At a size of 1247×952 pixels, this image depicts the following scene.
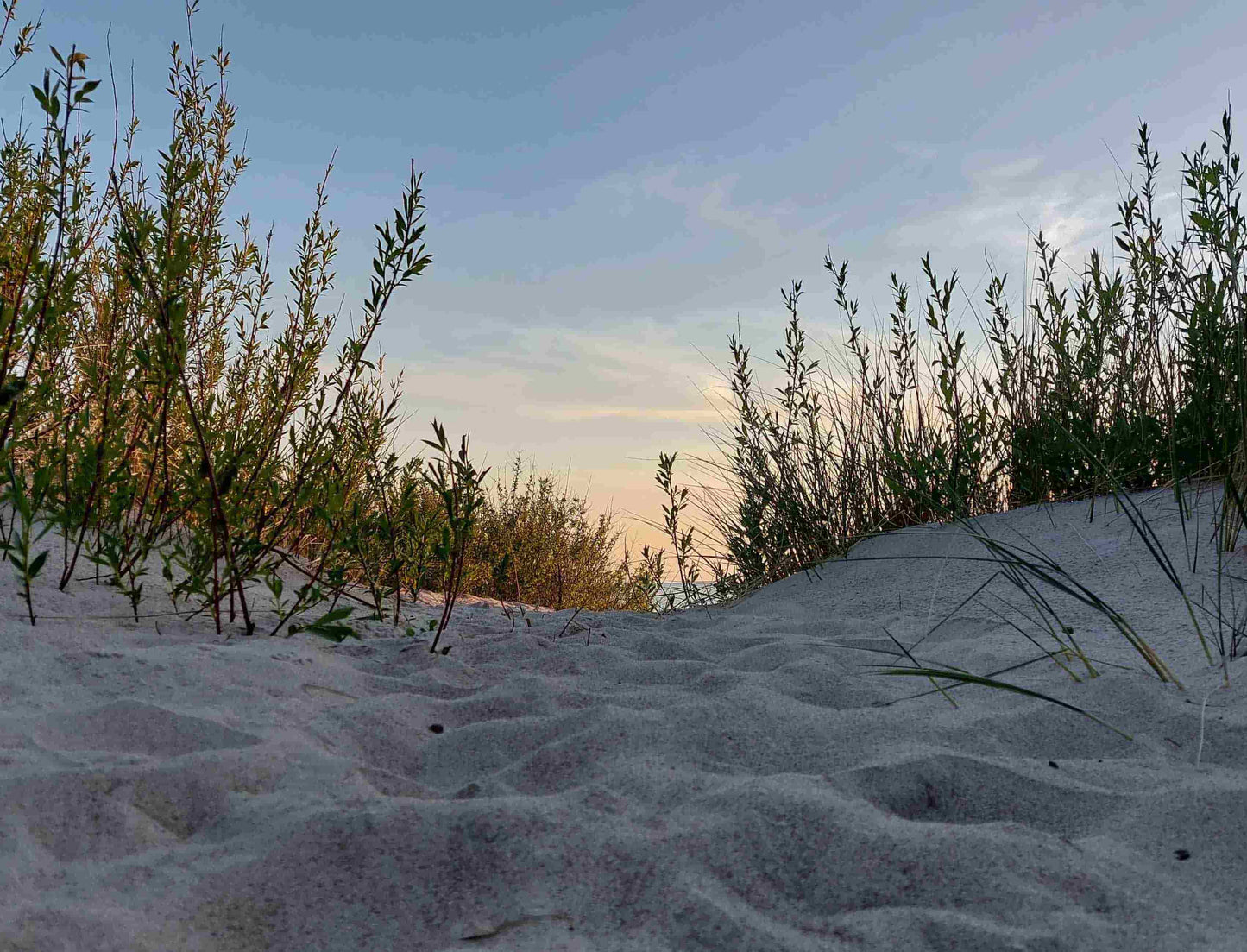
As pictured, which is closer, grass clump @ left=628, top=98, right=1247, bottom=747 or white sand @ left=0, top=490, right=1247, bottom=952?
white sand @ left=0, top=490, right=1247, bottom=952

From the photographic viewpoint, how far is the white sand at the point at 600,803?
108 centimetres

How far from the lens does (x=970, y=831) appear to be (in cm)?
126

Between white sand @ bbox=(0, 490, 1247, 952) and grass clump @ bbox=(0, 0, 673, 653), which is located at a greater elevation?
grass clump @ bbox=(0, 0, 673, 653)

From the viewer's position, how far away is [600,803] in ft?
4.57

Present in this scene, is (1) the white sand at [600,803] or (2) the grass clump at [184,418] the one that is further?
(2) the grass clump at [184,418]

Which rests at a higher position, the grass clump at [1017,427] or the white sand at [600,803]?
the grass clump at [1017,427]

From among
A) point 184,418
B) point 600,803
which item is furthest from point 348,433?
point 600,803

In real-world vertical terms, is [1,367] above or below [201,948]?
above

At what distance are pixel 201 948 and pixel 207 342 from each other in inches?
134

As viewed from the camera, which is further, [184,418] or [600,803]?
[184,418]

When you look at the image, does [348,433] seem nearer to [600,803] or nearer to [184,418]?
[184,418]

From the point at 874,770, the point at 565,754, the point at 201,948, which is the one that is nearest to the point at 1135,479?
the point at 874,770

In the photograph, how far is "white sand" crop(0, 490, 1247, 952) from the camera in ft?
3.54

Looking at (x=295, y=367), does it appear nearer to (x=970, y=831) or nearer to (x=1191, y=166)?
(x=970, y=831)
